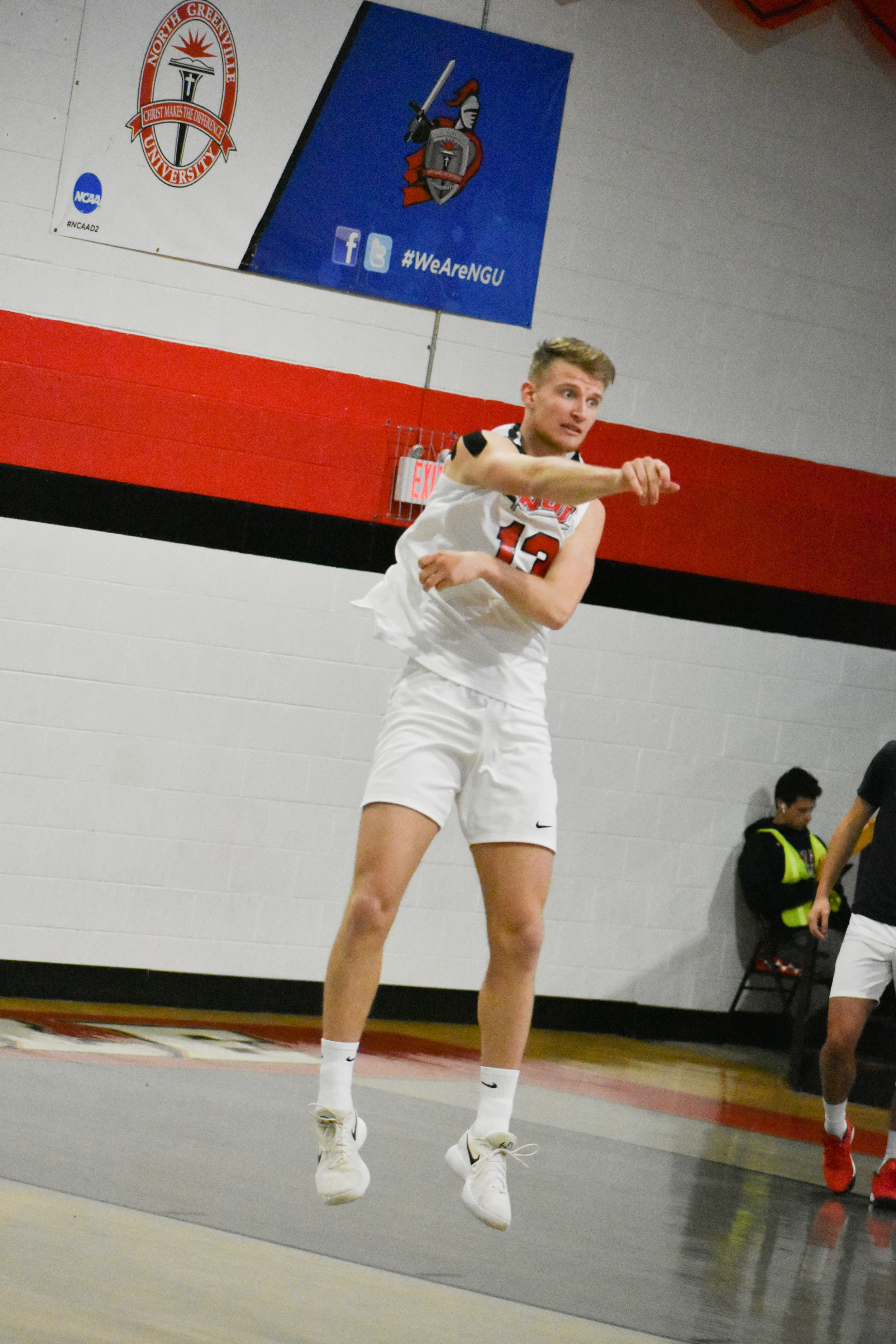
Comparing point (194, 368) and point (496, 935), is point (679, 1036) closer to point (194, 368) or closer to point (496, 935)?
point (194, 368)

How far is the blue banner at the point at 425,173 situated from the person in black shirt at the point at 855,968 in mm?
3497

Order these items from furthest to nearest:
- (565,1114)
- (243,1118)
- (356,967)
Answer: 1. (565,1114)
2. (243,1118)
3. (356,967)

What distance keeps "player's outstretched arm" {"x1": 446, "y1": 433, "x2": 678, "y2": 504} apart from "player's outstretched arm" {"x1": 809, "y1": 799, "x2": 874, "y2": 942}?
251 cm

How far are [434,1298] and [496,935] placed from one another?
2.65ft

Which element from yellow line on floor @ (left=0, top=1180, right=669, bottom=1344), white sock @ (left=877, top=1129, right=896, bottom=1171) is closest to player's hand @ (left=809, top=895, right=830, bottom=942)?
white sock @ (left=877, top=1129, right=896, bottom=1171)

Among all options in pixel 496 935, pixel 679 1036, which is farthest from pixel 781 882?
pixel 496 935

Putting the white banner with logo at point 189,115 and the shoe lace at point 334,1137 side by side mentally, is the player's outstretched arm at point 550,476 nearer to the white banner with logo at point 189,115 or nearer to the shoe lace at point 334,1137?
the shoe lace at point 334,1137

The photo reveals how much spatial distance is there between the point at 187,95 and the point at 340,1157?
5.44 metres

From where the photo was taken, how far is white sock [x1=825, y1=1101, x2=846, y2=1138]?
493 centimetres

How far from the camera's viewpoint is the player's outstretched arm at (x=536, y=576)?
2.94m

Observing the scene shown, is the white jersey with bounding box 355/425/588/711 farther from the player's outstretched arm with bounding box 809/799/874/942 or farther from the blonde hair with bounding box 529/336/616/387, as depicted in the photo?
the player's outstretched arm with bounding box 809/799/874/942

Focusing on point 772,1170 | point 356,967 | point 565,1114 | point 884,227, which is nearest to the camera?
point 356,967

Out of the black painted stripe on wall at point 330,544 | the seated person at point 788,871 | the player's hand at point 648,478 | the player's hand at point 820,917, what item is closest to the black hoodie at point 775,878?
the seated person at point 788,871

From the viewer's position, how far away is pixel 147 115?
6723 mm
